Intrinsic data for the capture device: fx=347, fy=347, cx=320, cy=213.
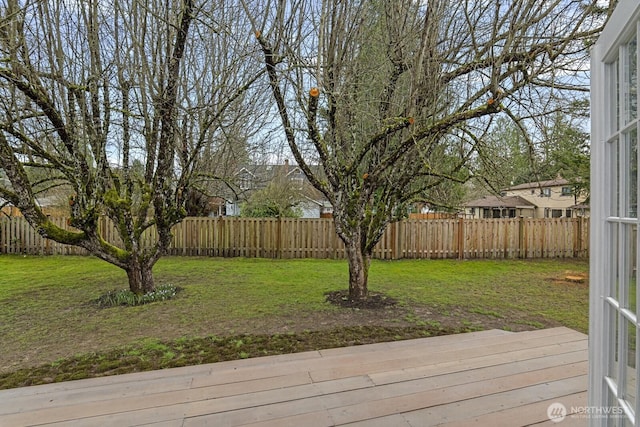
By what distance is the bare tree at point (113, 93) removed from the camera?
3.55 m

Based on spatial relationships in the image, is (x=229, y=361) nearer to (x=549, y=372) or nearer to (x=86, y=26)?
(x=549, y=372)

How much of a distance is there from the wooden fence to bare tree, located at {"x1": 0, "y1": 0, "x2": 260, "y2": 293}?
3926mm

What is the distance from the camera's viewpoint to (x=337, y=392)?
1.95 metres

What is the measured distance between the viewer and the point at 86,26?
144 inches

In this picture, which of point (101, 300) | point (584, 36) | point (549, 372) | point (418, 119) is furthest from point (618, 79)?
point (101, 300)

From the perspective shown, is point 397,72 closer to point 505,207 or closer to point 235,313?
point 235,313

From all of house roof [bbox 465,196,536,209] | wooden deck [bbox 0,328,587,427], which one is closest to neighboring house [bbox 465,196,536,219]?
house roof [bbox 465,196,536,209]

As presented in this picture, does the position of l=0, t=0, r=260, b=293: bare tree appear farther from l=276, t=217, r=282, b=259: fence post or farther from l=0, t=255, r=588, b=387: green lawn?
l=276, t=217, r=282, b=259: fence post

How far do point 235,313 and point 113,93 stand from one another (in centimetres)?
308

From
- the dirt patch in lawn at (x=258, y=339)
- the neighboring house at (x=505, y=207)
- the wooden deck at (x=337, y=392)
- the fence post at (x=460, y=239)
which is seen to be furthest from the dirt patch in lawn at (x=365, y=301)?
the neighboring house at (x=505, y=207)

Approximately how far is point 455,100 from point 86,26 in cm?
422

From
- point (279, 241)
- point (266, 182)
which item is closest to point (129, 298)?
point (279, 241)

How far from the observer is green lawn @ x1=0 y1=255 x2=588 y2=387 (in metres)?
2.92

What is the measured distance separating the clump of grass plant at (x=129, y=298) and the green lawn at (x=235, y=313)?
0.17 meters
